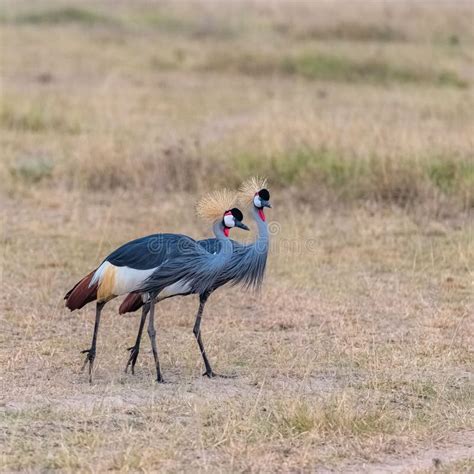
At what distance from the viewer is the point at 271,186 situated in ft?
33.4

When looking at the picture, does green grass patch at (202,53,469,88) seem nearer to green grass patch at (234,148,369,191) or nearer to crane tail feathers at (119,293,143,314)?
green grass patch at (234,148,369,191)

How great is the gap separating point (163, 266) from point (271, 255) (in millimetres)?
3021

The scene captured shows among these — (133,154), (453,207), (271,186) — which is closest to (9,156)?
(133,154)

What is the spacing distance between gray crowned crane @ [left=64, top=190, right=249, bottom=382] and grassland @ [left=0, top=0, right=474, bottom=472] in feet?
1.41

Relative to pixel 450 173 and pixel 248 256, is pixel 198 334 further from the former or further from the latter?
pixel 450 173

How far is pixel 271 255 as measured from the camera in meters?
8.26

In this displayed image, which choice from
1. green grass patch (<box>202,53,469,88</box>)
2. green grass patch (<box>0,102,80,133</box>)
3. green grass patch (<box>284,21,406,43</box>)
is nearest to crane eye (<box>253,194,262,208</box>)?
green grass patch (<box>0,102,80,133</box>)

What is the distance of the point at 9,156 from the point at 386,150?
364 centimetres

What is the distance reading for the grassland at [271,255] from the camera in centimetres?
469

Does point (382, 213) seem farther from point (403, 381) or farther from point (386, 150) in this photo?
point (403, 381)

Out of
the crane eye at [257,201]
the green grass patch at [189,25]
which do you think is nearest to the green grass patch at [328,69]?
the green grass patch at [189,25]

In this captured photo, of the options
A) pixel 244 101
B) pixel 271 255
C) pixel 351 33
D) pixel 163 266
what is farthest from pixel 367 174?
pixel 351 33

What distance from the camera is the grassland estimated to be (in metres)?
4.69

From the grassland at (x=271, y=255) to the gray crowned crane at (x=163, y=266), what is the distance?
0.43 meters
